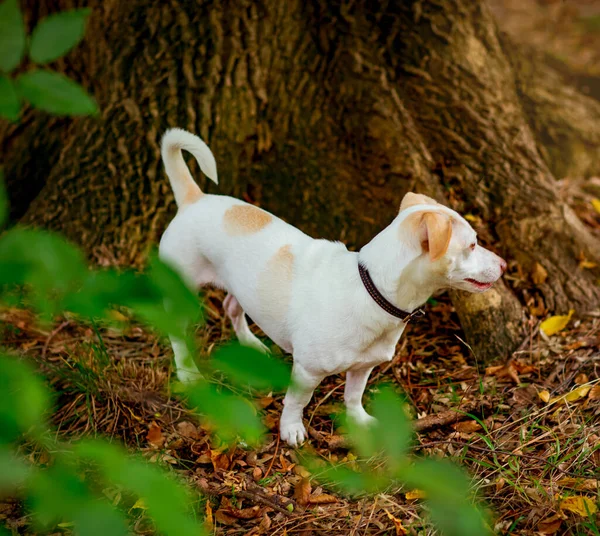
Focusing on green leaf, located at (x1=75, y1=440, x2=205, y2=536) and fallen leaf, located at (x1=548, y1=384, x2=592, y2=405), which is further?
fallen leaf, located at (x1=548, y1=384, x2=592, y2=405)

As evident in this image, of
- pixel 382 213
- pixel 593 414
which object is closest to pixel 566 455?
pixel 593 414

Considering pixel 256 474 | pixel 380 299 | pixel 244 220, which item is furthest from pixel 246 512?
pixel 244 220

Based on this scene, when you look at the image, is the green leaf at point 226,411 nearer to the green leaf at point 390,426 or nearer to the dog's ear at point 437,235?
the green leaf at point 390,426

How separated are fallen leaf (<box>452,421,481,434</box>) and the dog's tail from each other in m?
1.67

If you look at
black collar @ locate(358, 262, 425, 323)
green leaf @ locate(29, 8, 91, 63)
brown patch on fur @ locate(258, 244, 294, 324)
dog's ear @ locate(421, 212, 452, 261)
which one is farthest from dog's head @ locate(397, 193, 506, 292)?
green leaf @ locate(29, 8, 91, 63)

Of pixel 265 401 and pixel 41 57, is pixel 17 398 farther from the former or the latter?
pixel 265 401

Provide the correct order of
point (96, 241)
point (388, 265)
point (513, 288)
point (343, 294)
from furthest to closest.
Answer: point (96, 241) < point (513, 288) < point (343, 294) < point (388, 265)

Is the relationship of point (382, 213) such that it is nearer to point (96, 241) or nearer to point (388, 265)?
point (388, 265)

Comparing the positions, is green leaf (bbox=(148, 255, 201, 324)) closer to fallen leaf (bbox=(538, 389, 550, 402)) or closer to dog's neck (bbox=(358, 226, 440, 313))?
dog's neck (bbox=(358, 226, 440, 313))

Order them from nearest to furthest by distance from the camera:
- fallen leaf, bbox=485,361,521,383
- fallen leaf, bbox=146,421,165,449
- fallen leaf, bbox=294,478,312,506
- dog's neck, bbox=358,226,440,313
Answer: dog's neck, bbox=358,226,440,313
fallen leaf, bbox=294,478,312,506
fallen leaf, bbox=146,421,165,449
fallen leaf, bbox=485,361,521,383

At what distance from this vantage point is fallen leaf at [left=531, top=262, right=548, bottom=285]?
3443mm

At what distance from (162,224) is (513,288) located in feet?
6.98

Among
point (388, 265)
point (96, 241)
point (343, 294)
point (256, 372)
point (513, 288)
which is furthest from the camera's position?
point (96, 241)

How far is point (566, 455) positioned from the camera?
8.24ft
